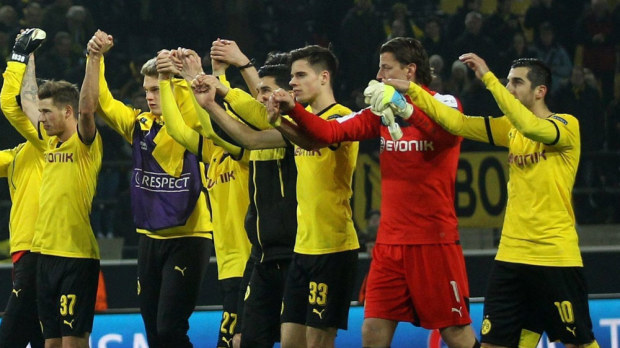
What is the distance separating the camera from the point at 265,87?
6.23 m

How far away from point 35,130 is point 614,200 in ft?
18.8

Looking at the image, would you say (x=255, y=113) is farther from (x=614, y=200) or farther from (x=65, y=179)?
(x=614, y=200)

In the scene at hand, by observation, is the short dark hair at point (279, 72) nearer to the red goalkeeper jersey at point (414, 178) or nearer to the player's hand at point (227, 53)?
the player's hand at point (227, 53)

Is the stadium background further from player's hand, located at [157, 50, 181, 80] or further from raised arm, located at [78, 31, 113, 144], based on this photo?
player's hand, located at [157, 50, 181, 80]

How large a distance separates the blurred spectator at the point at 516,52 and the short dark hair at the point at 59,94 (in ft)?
19.7

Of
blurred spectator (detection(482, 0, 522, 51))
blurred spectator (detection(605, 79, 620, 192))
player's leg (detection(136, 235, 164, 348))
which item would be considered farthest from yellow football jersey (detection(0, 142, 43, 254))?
blurred spectator (detection(482, 0, 522, 51))

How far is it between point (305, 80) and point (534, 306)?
167 cm

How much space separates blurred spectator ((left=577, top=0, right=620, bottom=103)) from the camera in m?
11.8

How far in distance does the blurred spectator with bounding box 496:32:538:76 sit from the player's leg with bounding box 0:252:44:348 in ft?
20.5

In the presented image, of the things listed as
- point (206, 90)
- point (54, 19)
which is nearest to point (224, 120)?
point (206, 90)

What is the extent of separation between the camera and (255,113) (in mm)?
5844

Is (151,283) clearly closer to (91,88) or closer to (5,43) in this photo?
(91,88)

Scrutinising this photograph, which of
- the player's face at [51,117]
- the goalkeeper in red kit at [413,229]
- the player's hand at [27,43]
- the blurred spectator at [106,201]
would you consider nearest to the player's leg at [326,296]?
the goalkeeper in red kit at [413,229]

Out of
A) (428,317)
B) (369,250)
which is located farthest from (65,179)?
(369,250)
